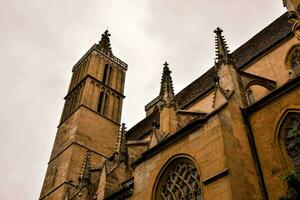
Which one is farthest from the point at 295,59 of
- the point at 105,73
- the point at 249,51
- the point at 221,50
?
the point at 105,73

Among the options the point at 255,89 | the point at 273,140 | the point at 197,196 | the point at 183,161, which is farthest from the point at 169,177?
the point at 255,89

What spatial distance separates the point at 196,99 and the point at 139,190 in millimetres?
7219

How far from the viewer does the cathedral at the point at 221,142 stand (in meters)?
7.86

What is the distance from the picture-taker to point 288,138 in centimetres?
838

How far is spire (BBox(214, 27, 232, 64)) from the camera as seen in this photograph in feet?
36.8

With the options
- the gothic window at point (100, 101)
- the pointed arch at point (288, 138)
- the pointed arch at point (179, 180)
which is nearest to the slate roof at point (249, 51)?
the gothic window at point (100, 101)

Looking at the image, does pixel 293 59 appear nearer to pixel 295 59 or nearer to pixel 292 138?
pixel 295 59

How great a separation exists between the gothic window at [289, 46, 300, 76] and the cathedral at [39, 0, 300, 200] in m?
0.04

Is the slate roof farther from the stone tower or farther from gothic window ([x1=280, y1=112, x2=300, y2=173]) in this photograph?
gothic window ([x1=280, y1=112, x2=300, y2=173])

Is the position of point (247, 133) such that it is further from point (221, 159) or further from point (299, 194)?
point (299, 194)

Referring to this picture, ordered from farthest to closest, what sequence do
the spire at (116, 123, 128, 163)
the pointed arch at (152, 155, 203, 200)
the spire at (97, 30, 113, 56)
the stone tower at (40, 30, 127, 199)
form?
the spire at (97, 30, 113, 56) → the stone tower at (40, 30, 127, 199) → the spire at (116, 123, 128, 163) → the pointed arch at (152, 155, 203, 200)

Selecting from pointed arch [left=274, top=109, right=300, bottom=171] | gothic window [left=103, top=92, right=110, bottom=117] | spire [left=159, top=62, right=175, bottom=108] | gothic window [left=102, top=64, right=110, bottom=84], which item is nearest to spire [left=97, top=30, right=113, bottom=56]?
gothic window [left=102, top=64, right=110, bottom=84]

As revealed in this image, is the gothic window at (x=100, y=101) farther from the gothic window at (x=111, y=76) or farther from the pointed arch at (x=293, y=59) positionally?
the pointed arch at (x=293, y=59)

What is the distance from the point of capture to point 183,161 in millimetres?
8938
